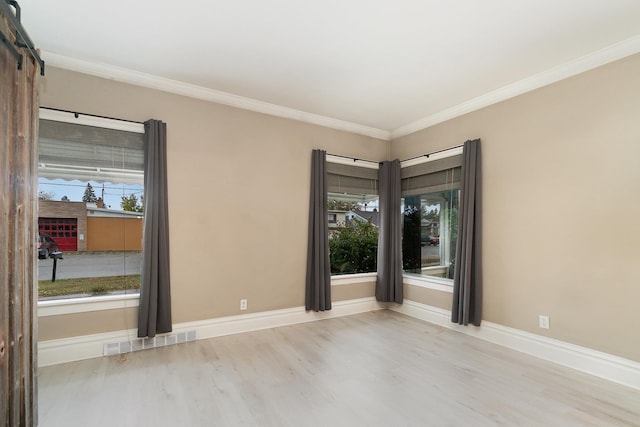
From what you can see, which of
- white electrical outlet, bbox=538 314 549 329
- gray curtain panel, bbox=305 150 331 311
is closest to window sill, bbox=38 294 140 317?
gray curtain panel, bbox=305 150 331 311

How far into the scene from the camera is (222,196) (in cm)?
349

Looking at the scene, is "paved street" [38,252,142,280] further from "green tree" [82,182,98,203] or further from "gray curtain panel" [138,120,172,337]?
"green tree" [82,182,98,203]

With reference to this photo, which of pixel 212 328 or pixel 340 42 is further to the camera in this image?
pixel 212 328

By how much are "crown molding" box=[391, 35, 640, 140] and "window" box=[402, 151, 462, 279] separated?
58 centimetres

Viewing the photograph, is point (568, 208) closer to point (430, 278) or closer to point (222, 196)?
point (430, 278)

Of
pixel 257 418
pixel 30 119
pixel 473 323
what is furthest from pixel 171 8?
pixel 473 323

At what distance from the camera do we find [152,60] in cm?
282

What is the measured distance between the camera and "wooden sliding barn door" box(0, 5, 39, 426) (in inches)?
52.4

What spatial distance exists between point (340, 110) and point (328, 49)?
4.53 ft

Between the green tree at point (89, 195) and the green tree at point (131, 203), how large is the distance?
24 cm

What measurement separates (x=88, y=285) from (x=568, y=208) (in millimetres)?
4677

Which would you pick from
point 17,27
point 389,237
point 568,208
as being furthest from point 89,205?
point 568,208

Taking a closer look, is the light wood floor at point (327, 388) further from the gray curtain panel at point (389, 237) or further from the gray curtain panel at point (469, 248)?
the gray curtain panel at point (389, 237)

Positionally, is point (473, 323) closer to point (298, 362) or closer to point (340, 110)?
point (298, 362)
